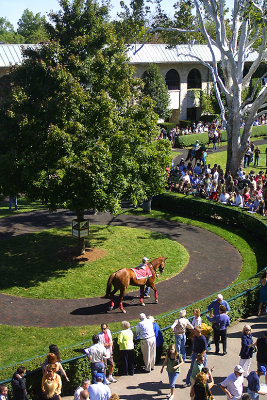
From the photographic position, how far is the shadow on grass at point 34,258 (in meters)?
18.2

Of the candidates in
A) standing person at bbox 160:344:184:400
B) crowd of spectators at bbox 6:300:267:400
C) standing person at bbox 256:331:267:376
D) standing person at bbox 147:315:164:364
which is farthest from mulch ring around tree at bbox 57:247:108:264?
standing person at bbox 256:331:267:376

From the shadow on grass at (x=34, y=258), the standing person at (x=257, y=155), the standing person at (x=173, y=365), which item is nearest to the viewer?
the standing person at (x=173, y=365)

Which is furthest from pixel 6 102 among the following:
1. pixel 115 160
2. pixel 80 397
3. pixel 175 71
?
→ pixel 175 71

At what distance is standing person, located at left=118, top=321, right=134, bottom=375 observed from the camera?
11898 millimetres

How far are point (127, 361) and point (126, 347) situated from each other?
447mm

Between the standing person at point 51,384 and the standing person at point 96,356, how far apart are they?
44.6 inches

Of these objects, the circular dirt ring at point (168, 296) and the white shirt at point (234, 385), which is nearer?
the white shirt at point (234, 385)

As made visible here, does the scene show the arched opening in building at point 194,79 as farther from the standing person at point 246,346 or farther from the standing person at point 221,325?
the standing person at point 246,346

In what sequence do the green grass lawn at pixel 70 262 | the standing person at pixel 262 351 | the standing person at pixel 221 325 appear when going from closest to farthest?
the standing person at pixel 262 351
the standing person at pixel 221 325
the green grass lawn at pixel 70 262

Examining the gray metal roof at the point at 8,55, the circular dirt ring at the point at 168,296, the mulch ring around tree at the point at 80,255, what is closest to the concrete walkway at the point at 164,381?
the circular dirt ring at the point at 168,296

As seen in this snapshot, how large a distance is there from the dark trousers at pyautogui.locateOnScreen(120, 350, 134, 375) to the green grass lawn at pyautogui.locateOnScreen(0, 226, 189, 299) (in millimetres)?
4990

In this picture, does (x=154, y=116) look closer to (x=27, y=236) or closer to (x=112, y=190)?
(x=112, y=190)

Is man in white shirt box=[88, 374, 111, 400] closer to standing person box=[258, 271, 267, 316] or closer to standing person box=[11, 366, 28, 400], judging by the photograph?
standing person box=[11, 366, 28, 400]

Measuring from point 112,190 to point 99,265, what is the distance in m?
3.59
